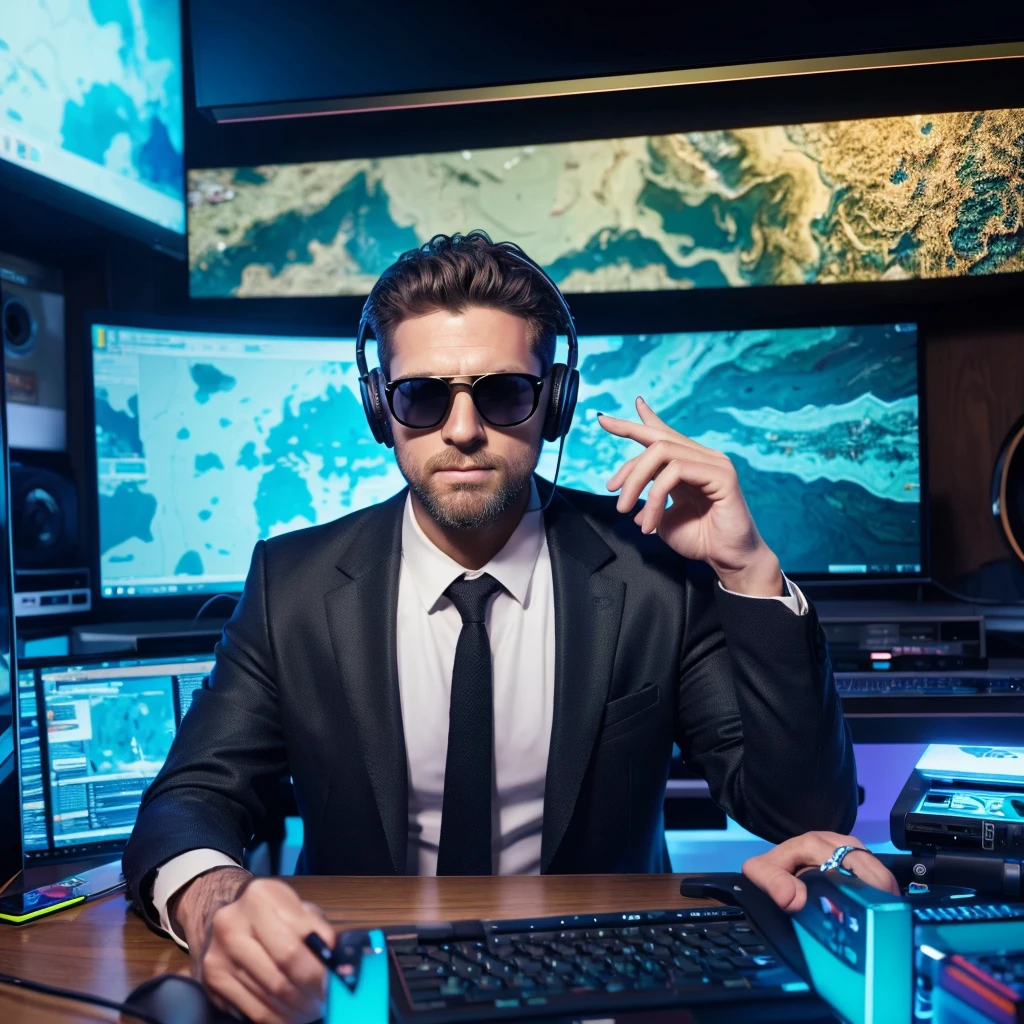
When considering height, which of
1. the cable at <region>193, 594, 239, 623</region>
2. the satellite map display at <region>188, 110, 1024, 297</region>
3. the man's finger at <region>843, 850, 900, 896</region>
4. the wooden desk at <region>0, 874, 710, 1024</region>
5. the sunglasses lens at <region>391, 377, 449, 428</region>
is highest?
the satellite map display at <region>188, 110, 1024, 297</region>

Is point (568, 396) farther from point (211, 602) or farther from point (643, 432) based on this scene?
point (211, 602)

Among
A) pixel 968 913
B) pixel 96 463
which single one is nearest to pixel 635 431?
pixel 968 913

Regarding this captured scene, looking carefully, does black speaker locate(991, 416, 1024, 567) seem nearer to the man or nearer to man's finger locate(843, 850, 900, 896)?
the man

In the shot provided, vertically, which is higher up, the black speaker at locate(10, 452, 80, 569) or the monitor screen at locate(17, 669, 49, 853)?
the black speaker at locate(10, 452, 80, 569)

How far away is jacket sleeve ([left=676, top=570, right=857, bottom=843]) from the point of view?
1.07 m

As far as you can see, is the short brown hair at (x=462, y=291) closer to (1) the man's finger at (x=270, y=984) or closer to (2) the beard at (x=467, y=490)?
(2) the beard at (x=467, y=490)

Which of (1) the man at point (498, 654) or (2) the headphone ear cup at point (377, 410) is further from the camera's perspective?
(2) the headphone ear cup at point (377, 410)

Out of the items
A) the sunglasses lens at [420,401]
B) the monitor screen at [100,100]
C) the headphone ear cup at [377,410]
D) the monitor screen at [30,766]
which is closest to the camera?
the monitor screen at [30,766]

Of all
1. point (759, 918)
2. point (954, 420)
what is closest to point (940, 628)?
point (954, 420)

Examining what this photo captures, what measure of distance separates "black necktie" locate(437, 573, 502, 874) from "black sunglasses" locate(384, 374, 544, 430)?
0.30 m

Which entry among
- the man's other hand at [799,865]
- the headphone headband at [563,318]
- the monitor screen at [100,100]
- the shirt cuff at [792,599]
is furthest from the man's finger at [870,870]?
the monitor screen at [100,100]

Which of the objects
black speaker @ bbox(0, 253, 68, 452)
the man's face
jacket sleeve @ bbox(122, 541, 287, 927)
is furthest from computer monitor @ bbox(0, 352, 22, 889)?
black speaker @ bbox(0, 253, 68, 452)

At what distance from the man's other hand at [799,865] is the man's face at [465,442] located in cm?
58

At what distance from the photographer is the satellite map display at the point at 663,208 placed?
6.71 ft
